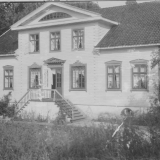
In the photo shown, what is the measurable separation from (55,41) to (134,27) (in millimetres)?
5698

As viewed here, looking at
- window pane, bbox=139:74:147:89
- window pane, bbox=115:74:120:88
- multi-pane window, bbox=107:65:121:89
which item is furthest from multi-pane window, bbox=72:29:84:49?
window pane, bbox=139:74:147:89

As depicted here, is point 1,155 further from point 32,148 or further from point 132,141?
point 132,141

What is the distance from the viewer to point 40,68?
24.4 meters

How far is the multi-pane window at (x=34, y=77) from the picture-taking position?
24406 millimetres

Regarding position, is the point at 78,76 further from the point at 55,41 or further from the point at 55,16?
the point at 55,16

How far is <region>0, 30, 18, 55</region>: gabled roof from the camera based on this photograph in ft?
85.6

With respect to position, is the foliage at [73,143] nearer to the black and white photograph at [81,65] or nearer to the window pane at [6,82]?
the black and white photograph at [81,65]

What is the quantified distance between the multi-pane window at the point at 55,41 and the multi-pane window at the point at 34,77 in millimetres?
2084

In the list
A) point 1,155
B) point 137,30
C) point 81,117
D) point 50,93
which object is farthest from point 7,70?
point 1,155

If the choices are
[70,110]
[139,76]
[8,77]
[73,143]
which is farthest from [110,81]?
[73,143]

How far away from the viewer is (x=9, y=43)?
27297 mm

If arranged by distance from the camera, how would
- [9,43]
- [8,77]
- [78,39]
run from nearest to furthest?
[78,39] → [8,77] → [9,43]

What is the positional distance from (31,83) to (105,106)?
6.38 metres

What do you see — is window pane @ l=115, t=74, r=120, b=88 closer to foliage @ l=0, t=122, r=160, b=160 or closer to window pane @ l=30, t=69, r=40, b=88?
window pane @ l=30, t=69, r=40, b=88
